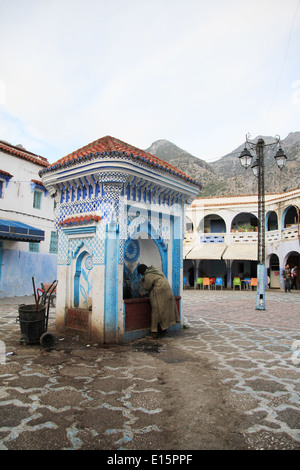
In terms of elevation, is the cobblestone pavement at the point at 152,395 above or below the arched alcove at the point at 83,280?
below

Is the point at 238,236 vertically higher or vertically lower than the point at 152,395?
higher

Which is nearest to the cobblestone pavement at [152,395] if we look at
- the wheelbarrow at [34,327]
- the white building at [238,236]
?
the wheelbarrow at [34,327]

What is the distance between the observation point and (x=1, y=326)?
780 centimetres

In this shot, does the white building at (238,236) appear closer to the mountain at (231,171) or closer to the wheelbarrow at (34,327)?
the mountain at (231,171)

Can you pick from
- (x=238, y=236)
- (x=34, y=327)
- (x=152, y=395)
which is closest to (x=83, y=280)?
(x=34, y=327)

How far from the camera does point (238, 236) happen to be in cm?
2559

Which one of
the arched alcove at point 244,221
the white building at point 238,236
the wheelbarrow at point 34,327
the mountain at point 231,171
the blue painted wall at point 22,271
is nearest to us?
the wheelbarrow at point 34,327

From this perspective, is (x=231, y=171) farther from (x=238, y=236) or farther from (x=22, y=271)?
(x=22, y=271)

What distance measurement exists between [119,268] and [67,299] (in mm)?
1628

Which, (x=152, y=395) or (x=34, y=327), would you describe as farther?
(x=34, y=327)

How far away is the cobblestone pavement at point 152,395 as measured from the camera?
2.86 metres

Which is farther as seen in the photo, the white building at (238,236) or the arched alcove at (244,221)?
the arched alcove at (244,221)

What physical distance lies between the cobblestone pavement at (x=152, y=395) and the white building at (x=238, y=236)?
1746 centimetres

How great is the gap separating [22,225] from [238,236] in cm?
1665
